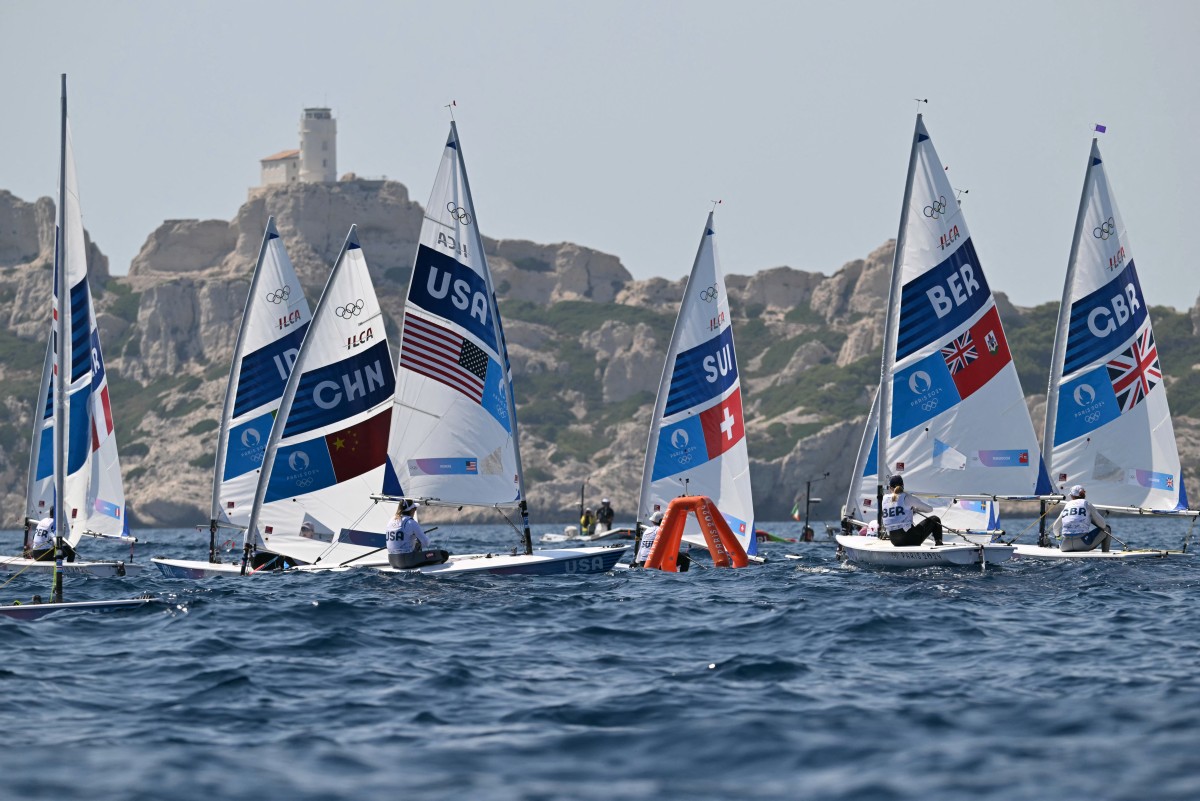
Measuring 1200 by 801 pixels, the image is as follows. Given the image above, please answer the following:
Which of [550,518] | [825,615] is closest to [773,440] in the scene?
[550,518]

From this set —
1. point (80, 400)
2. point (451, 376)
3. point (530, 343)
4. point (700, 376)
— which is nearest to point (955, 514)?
point (700, 376)

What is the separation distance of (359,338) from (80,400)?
652 centimetres

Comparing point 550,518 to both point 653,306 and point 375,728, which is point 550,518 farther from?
point 375,728

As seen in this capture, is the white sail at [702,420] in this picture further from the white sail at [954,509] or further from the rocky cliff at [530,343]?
the rocky cliff at [530,343]

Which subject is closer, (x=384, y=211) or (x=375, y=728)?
(x=375, y=728)

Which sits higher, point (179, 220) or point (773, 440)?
point (179, 220)

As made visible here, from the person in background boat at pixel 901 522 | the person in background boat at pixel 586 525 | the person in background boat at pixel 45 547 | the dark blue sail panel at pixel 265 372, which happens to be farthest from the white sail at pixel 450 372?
the person in background boat at pixel 586 525

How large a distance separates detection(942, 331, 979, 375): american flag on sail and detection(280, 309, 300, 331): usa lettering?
12.7 m

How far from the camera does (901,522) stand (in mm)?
25672

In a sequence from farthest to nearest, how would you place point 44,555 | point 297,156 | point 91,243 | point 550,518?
point 297,156, point 91,243, point 550,518, point 44,555

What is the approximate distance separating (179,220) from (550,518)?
71.4m

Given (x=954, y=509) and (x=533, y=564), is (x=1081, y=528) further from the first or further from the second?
(x=533, y=564)

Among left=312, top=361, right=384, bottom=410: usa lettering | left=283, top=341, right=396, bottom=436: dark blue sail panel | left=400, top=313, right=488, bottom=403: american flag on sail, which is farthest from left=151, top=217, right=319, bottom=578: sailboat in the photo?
left=400, top=313, right=488, bottom=403: american flag on sail

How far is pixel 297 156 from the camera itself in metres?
196
